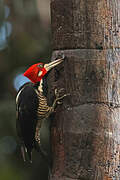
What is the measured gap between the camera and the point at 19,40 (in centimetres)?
650

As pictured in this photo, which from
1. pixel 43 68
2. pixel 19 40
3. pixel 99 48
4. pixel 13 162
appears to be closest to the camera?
pixel 99 48

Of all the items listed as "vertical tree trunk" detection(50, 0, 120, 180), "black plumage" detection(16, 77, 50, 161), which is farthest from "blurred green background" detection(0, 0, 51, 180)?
"vertical tree trunk" detection(50, 0, 120, 180)

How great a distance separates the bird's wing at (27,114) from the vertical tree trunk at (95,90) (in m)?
0.51

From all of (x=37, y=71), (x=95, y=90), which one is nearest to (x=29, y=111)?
(x=37, y=71)

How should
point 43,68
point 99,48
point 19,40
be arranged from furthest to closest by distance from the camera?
1. point 19,40
2. point 43,68
3. point 99,48

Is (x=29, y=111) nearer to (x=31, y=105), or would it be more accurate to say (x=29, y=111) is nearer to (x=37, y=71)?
(x=31, y=105)

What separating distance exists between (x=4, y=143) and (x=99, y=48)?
12.0ft

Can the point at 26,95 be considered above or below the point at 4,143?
above

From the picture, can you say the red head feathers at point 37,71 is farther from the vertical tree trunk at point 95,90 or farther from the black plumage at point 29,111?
the vertical tree trunk at point 95,90

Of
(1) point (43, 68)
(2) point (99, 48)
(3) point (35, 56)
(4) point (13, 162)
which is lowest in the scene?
(4) point (13, 162)

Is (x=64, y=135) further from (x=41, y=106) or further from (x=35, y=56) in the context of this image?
(x=35, y=56)

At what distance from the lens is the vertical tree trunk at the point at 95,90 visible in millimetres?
2744

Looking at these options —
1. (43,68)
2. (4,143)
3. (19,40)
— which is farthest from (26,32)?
(43,68)

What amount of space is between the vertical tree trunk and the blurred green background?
3058 mm
